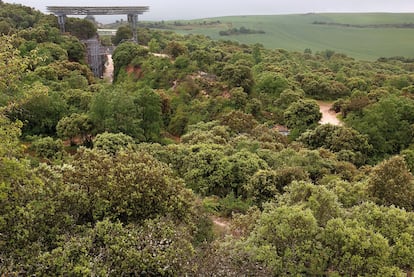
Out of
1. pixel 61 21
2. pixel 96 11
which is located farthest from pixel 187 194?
pixel 96 11

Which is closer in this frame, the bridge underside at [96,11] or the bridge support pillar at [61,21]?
the bridge underside at [96,11]

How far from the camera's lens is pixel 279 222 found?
10125mm

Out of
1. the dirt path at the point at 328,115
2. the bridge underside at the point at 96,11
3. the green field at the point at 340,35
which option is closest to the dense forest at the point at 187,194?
the dirt path at the point at 328,115

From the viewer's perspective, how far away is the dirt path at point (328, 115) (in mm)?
36084

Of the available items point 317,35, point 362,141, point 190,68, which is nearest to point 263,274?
point 362,141

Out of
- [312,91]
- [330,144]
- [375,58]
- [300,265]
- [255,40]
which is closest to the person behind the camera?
[300,265]

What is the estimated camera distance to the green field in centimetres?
9850

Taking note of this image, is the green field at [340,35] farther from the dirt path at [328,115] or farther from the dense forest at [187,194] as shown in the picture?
the dense forest at [187,194]

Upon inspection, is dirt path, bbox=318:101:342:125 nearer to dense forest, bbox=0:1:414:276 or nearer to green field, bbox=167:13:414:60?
dense forest, bbox=0:1:414:276

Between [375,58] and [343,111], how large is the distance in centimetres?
6316

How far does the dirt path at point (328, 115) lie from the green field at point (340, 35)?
55690mm

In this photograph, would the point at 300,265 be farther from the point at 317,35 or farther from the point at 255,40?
the point at 317,35

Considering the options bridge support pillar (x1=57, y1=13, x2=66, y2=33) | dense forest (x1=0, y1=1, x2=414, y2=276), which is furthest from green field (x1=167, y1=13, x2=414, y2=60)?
dense forest (x1=0, y1=1, x2=414, y2=276)

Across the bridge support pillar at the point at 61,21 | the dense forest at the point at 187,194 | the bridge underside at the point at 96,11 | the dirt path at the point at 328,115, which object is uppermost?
the bridge underside at the point at 96,11
